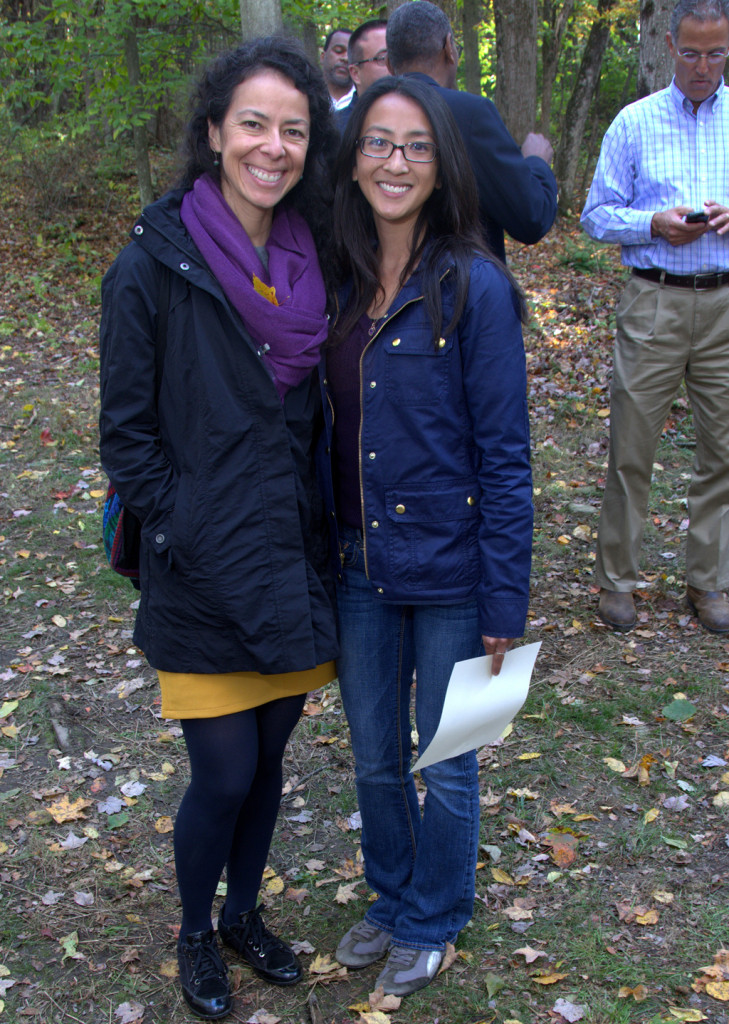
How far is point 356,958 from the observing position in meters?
2.96

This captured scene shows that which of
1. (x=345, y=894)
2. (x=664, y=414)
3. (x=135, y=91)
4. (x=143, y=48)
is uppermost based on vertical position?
(x=143, y=48)

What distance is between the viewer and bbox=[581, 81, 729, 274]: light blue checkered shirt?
178 inches

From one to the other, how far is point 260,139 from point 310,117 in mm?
220

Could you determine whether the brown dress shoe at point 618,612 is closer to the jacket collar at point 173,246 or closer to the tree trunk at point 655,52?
the jacket collar at point 173,246

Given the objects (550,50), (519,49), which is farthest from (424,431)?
(550,50)

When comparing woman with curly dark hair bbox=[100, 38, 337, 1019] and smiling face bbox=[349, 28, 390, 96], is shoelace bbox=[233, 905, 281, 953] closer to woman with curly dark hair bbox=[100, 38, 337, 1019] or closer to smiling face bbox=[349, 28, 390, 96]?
woman with curly dark hair bbox=[100, 38, 337, 1019]

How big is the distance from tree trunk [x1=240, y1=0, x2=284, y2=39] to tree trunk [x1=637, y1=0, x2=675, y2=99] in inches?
110

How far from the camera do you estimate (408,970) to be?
283 centimetres

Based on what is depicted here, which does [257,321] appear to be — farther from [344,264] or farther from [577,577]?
[577,577]

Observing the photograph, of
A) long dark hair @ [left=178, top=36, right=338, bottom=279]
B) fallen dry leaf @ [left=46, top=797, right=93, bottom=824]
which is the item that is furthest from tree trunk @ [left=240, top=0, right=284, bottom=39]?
fallen dry leaf @ [left=46, top=797, right=93, bottom=824]

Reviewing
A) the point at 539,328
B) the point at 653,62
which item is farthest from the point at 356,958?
the point at 539,328

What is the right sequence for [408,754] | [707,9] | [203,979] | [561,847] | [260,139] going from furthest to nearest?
1. [707,9]
2. [561,847]
3. [408,754]
4. [203,979]
5. [260,139]

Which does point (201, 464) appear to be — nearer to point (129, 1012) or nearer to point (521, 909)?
point (129, 1012)

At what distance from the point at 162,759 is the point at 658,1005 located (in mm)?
2331
